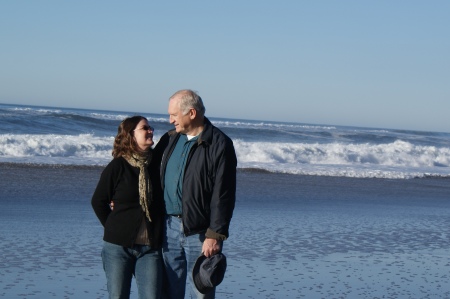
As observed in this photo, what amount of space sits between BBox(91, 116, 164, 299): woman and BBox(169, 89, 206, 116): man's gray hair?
264mm

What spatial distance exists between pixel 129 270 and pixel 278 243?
15.6 ft

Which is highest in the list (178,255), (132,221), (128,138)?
(128,138)

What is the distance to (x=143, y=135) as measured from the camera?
182 inches

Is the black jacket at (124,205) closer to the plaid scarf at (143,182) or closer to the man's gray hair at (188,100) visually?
the plaid scarf at (143,182)

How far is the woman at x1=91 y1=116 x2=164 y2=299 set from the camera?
4.61 m

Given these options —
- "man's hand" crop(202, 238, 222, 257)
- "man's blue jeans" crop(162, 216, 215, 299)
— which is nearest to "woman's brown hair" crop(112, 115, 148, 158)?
"man's blue jeans" crop(162, 216, 215, 299)

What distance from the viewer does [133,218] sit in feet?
15.2

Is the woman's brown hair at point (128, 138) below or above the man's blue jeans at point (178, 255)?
above

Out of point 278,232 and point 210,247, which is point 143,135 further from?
point 278,232

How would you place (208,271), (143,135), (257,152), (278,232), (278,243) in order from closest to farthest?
(208,271) < (143,135) < (278,243) < (278,232) < (257,152)

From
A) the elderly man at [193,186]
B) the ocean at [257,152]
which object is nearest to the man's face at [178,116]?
the elderly man at [193,186]

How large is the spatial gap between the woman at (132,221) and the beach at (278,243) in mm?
1784

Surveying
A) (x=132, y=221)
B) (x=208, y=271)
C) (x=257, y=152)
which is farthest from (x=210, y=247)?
(x=257, y=152)

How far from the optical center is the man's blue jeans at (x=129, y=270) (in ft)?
15.2
